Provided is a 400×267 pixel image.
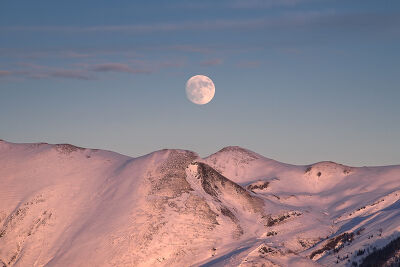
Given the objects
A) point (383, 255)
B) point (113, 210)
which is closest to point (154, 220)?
point (113, 210)

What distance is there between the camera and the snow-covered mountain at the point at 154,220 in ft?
200

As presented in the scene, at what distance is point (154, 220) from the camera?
69.5 m

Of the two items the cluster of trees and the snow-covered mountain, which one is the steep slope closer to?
the snow-covered mountain

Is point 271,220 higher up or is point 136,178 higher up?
point 136,178

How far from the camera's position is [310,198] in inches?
4843

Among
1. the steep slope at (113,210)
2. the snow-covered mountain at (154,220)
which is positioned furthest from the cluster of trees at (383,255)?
the steep slope at (113,210)

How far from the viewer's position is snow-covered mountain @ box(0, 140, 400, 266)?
2405 inches

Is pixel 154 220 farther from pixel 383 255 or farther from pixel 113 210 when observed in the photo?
pixel 383 255

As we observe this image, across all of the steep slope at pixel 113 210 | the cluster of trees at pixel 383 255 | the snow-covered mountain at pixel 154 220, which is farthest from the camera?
the steep slope at pixel 113 210

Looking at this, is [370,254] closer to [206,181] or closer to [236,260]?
[236,260]

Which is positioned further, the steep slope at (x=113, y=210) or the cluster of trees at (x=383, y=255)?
the steep slope at (x=113, y=210)

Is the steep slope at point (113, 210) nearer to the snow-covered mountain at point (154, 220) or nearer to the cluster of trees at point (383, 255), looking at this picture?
the snow-covered mountain at point (154, 220)

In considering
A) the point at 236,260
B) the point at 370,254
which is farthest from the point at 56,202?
the point at 370,254

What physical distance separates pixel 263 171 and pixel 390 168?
102ft
